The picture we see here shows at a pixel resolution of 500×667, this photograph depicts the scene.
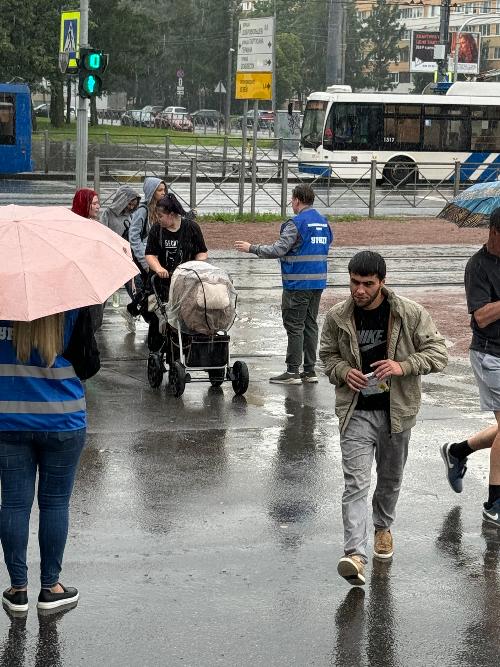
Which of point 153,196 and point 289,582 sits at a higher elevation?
point 153,196

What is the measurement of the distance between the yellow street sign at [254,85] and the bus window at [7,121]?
1531 centimetres

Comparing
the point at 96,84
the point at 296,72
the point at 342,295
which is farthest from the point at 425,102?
the point at 296,72

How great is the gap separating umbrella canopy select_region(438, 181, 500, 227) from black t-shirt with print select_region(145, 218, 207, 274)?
2778mm

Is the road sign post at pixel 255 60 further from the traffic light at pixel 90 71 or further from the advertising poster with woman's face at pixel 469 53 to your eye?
the advertising poster with woman's face at pixel 469 53

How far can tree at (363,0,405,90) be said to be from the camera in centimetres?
10606

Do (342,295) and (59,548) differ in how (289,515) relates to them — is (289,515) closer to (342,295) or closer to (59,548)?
(59,548)

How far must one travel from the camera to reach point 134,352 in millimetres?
12164

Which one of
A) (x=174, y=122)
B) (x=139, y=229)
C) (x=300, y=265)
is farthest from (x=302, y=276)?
(x=174, y=122)

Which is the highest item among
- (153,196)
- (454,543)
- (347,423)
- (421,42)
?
(421,42)

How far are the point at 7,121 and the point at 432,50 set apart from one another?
43171 mm

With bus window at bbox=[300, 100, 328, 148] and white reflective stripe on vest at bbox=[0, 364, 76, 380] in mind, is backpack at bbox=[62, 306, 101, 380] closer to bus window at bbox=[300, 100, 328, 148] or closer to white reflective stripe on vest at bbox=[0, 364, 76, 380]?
white reflective stripe on vest at bbox=[0, 364, 76, 380]

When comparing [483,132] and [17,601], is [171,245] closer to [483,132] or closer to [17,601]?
[17,601]

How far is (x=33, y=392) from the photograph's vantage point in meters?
5.23

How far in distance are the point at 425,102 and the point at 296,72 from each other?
58.1 metres
